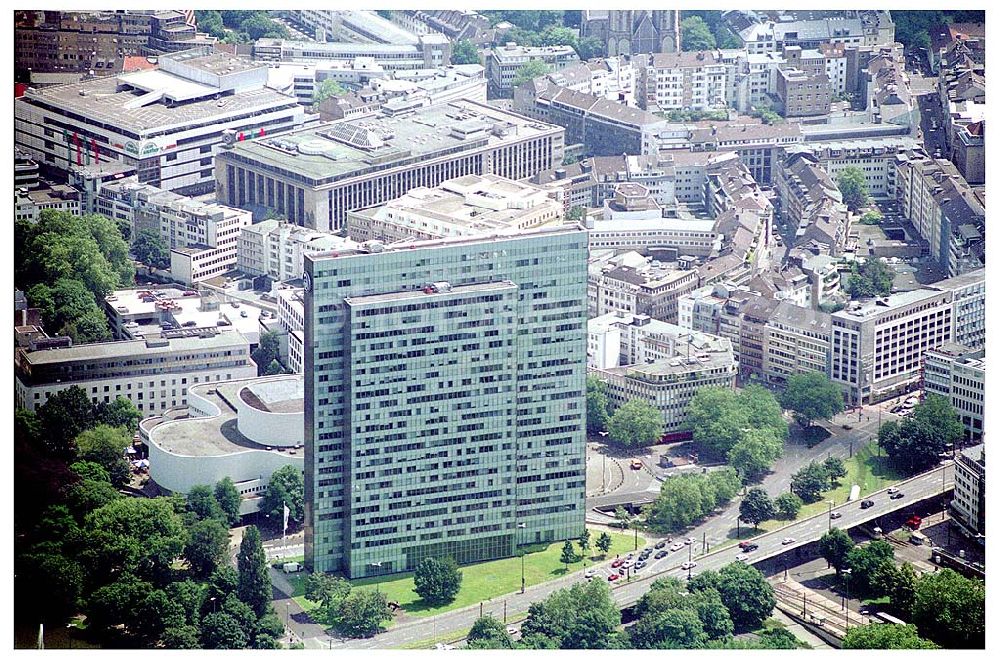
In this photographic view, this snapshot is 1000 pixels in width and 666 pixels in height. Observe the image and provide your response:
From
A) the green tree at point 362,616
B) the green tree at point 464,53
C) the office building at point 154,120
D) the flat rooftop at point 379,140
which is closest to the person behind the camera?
the green tree at point 362,616

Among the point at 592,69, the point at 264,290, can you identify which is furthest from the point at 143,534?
the point at 592,69

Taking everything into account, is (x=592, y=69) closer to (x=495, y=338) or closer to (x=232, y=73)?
(x=232, y=73)

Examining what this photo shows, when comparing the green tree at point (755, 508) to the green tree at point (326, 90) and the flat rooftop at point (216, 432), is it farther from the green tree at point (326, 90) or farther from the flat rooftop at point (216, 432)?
the green tree at point (326, 90)

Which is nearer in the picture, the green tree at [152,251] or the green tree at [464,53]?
the green tree at [152,251]

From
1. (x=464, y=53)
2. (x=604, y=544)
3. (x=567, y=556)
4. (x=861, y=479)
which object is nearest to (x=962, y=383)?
(x=861, y=479)

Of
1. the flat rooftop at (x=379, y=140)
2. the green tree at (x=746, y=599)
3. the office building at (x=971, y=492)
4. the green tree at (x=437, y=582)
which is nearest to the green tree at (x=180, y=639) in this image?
the green tree at (x=437, y=582)

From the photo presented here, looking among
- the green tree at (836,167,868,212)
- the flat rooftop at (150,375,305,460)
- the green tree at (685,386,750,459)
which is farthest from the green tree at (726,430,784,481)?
the green tree at (836,167,868,212)
